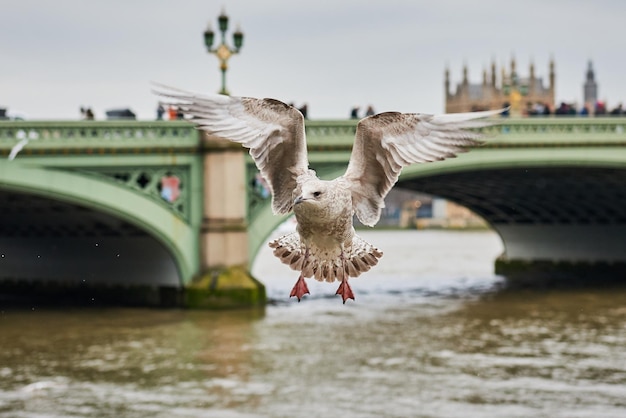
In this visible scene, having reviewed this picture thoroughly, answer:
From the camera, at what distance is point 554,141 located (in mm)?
41375

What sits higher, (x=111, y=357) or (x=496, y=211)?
(x=496, y=211)

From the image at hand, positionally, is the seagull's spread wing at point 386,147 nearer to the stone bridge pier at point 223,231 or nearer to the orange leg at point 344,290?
the orange leg at point 344,290

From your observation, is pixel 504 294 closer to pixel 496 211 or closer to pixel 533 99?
pixel 496 211

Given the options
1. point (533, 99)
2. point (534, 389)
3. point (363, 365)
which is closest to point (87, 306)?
point (363, 365)

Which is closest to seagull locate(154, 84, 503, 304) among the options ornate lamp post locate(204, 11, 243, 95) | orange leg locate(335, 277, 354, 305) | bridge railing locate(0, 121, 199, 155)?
orange leg locate(335, 277, 354, 305)

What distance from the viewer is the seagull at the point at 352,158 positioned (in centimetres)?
757

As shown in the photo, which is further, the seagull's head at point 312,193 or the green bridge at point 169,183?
the green bridge at point 169,183

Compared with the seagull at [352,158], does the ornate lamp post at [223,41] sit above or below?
above

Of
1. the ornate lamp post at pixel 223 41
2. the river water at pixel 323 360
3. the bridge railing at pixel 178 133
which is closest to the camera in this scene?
the river water at pixel 323 360

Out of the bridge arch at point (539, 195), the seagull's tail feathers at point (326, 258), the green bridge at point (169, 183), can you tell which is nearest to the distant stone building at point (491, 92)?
the bridge arch at point (539, 195)

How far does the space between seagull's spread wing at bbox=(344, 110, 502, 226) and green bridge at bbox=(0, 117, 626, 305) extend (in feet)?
91.4

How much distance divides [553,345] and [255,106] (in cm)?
2667

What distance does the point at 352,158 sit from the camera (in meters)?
8.05

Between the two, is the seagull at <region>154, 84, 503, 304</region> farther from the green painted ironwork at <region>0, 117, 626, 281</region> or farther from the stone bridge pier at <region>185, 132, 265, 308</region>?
the stone bridge pier at <region>185, 132, 265, 308</region>
